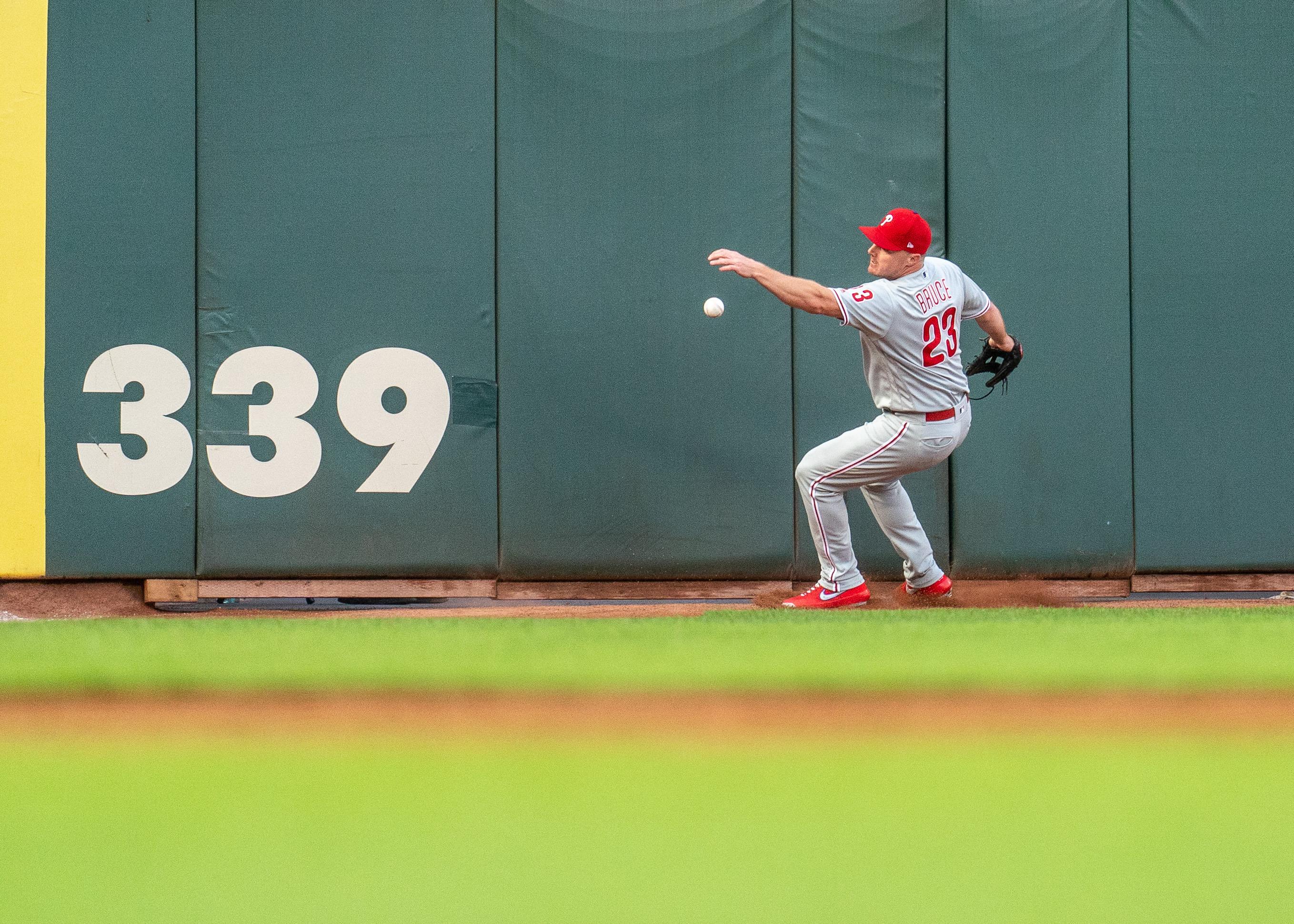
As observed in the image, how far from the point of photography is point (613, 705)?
2416 millimetres

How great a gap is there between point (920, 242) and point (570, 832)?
3.36 meters

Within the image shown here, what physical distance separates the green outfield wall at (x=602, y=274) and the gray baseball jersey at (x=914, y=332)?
104 centimetres

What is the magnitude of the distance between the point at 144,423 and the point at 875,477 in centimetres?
361

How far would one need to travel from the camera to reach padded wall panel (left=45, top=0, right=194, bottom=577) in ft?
17.9

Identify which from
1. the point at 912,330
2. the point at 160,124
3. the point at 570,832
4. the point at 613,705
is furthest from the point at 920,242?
the point at 160,124

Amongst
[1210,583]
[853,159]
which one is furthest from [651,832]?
[1210,583]

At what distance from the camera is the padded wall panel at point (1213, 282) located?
224 inches

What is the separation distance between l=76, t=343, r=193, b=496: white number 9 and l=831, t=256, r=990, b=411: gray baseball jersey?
336cm

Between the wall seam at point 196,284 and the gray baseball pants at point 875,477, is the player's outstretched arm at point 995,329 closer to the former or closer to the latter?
the gray baseball pants at point 875,477

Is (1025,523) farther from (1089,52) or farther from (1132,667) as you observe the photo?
(1132,667)

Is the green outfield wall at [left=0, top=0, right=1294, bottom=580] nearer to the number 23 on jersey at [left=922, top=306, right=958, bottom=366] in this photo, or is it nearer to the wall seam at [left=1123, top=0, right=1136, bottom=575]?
the wall seam at [left=1123, top=0, right=1136, bottom=575]

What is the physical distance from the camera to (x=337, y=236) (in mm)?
5527

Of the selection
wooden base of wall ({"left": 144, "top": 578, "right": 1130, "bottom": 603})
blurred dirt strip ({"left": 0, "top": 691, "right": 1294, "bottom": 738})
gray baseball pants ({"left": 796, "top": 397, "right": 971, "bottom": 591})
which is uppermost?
gray baseball pants ({"left": 796, "top": 397, "right": 971, "bottom": 591})

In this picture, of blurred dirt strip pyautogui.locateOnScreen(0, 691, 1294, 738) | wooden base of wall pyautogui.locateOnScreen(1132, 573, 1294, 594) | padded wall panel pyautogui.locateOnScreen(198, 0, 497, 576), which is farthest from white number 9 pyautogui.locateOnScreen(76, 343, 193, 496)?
wooden base of wall pyautogui.locateOnScreen(1132, 573, 1294, 594)
